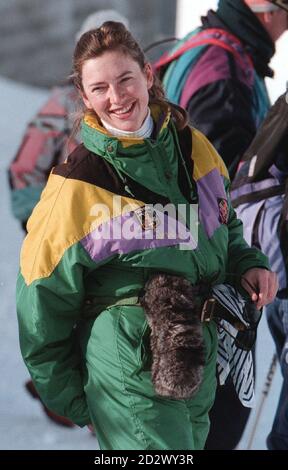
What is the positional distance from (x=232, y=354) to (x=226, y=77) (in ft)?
3.85

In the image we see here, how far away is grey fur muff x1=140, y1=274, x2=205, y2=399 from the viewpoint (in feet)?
9.59

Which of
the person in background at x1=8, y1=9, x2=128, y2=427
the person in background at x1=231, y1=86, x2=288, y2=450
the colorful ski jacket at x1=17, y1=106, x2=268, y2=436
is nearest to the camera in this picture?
the colorful ski jacket at x1=17, y1=106, x2=268, y2=436

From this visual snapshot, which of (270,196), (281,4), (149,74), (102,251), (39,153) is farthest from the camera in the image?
(39,153)

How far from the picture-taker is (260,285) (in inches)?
124

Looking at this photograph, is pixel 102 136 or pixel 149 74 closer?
pixel 102 136

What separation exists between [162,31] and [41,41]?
196 cm

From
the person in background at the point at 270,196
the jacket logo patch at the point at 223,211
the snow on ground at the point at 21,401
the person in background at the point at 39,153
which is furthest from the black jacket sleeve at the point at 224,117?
the snow on ground at the point at 21,401

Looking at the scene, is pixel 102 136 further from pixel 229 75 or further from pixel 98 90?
pixel 229 75

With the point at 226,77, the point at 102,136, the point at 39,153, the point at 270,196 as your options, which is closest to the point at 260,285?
the point at 102,136

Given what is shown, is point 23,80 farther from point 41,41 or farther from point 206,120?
point 206,120

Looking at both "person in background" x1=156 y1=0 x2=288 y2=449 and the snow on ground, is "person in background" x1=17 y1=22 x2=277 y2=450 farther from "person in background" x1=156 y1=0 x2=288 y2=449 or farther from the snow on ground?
the snow on ground

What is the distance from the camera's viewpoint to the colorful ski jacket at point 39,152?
16.0 feet

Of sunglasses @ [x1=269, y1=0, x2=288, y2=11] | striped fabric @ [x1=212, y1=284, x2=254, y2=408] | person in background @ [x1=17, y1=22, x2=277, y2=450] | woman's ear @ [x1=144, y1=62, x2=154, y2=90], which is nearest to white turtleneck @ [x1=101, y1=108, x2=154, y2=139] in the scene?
person in background @ [x1=17, y1=22, x2=277, y2=450]

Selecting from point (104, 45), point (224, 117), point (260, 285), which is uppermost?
point (104, 45)
